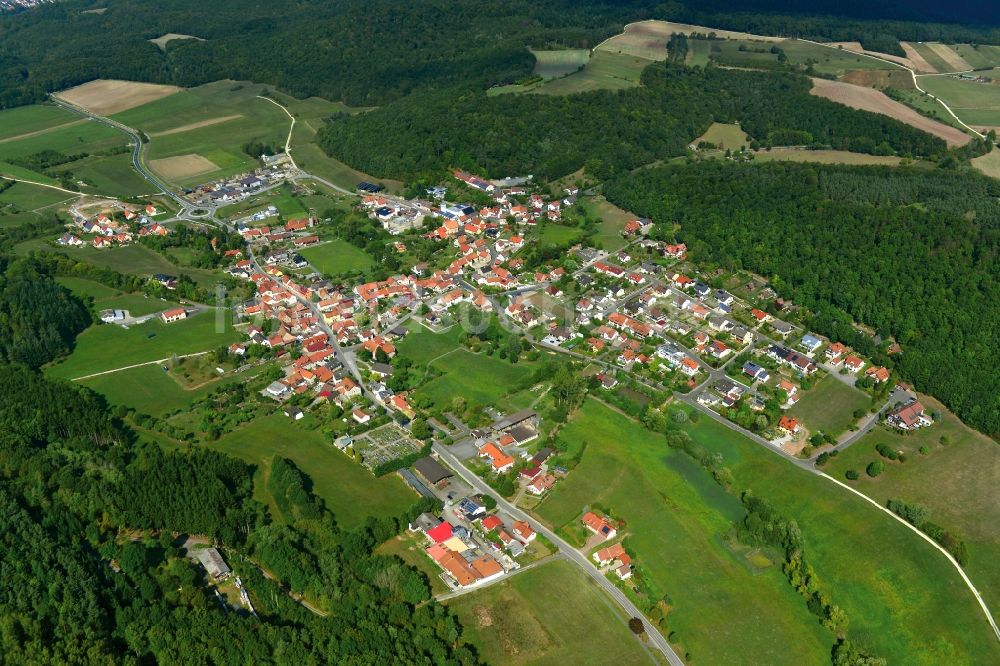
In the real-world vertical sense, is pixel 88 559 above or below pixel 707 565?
above

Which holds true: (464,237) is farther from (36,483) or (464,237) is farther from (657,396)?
(36,483)

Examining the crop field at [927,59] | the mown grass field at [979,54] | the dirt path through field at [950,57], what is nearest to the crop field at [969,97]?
the crop field at [927,59]

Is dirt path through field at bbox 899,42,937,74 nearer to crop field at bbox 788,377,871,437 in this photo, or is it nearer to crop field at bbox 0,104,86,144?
crop field at bbox 788,377,871,437

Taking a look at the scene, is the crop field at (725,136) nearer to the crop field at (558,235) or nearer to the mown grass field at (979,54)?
the crop field at (558,235)

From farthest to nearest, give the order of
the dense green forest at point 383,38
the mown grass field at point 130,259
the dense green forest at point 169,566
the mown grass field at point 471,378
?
the dense green forest at point 383,38
the mown grass field at point 130,259
the mown grass field at point 471,378
the dense green forest at point 169,566

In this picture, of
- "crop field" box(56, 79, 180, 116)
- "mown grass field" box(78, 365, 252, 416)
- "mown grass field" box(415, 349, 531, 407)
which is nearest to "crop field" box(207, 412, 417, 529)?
"mown grass field" box(78, 365, 252, 416)

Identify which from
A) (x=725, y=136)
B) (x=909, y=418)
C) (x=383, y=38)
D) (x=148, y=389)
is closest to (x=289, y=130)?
(x=383, y=38)

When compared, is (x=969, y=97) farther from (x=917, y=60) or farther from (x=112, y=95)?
(x=112, y=95)

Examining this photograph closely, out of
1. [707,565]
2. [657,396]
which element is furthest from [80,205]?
[707,565]
